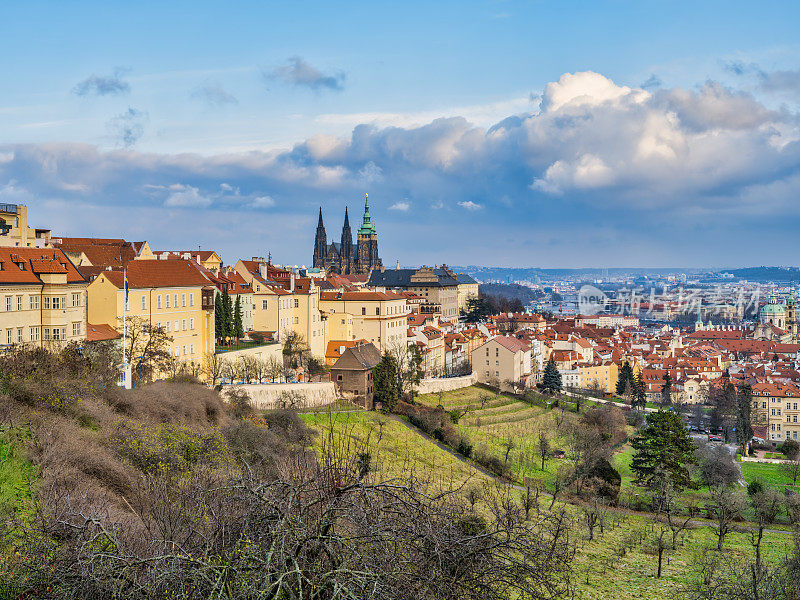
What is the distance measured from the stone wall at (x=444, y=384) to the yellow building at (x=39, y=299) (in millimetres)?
27996

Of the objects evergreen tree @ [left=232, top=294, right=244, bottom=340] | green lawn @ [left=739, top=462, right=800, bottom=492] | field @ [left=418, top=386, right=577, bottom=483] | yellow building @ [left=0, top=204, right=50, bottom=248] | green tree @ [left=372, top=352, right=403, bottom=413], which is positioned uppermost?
yellow building @ [left=0, top=204, right=50, bottom=248]

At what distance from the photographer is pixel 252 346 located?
42531 mm

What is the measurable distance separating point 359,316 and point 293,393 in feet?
66.0

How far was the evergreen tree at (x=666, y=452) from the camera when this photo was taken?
37.3 m

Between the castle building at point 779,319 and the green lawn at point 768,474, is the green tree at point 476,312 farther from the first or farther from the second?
the castle building at point 779,319

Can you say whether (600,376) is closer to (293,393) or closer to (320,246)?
(293,393)

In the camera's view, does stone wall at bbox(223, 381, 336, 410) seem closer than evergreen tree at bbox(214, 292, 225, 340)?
Yes

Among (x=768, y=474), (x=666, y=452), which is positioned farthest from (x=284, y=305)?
(x=768, y=474)

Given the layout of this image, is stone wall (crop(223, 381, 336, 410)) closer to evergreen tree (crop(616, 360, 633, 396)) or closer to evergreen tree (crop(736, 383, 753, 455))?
evergreen tree (crop(736, 383, 753, 455))

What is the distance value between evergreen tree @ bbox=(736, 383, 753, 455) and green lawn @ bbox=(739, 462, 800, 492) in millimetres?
6899

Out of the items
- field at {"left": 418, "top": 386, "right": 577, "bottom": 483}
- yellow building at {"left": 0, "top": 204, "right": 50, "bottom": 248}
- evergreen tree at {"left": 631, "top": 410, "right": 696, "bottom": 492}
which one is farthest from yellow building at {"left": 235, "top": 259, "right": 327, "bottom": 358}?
evergreen tree at {"left": 631, "top": 410, "right": 696, "bottom": 492}

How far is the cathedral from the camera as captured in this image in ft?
465

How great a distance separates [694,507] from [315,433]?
16.4m

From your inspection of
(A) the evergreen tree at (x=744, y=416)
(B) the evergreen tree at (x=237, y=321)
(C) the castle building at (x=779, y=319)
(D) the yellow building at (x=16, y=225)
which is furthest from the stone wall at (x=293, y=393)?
(C) the castle building at (x=779, y=319)
